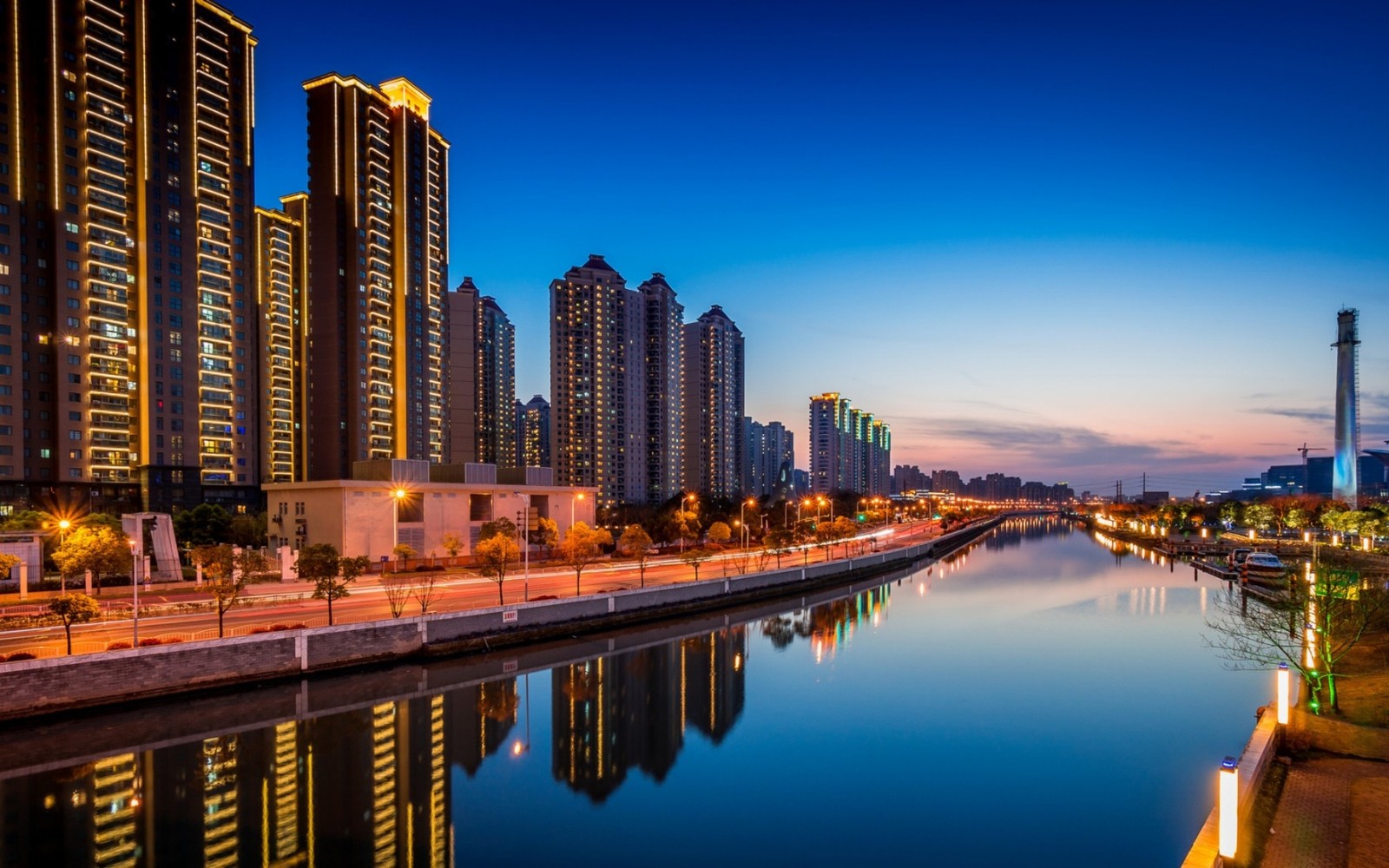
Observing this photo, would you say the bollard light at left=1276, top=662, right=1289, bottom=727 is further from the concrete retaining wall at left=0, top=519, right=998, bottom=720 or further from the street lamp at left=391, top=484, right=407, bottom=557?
the street lamp at left=391, top=484, right=407, bottom=557

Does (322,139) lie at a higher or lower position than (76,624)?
higher

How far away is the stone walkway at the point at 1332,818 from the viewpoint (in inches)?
346

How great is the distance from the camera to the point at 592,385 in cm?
10325

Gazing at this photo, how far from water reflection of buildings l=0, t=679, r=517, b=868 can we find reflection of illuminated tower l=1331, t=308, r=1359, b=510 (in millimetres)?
116188

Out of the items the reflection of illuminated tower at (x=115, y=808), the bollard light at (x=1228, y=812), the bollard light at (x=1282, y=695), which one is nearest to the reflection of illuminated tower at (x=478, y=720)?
the reflection of illuminated tower at (x=115, y=808)

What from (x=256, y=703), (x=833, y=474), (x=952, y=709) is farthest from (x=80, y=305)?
(x=833, y=474)

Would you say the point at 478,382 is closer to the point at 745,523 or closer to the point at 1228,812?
the point at 745,523

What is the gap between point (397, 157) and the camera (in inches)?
2938

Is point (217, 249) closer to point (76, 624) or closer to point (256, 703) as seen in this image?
point (76, 624)

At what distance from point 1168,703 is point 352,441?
67.7 metres

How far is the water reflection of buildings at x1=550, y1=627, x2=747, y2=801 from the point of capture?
1784cm

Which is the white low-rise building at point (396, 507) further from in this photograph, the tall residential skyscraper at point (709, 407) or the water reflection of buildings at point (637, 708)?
the tall residential skyscraper at point (709, 407)

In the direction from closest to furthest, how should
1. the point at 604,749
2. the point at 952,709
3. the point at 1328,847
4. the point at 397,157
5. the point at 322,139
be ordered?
the point at 1328,847 → the point at 604,749 → the point at 952,709 → the point at 322,139 → the point at 397,157

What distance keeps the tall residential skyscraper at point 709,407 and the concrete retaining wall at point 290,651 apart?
284ft
